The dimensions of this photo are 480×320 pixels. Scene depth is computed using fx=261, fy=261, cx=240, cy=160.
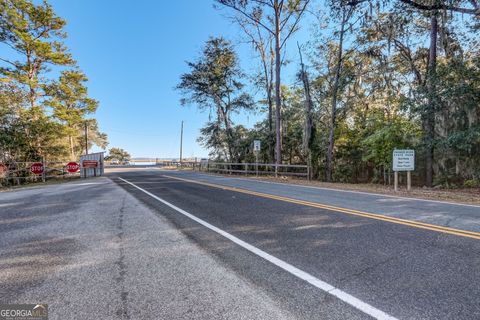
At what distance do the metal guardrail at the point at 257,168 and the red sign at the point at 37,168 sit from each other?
41.0ft

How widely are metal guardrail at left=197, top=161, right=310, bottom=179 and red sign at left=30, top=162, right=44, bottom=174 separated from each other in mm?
12487

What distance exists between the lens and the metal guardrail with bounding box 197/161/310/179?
16.1 meters

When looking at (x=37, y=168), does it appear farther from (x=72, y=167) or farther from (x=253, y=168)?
(x=253, y=168)

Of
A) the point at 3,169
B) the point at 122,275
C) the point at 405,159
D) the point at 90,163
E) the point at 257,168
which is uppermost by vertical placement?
the point at 405,159

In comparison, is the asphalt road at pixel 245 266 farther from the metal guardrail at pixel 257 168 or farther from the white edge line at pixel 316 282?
the metal guardrail at pixel 257 168

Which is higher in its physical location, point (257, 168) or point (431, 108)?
point (431, 108)

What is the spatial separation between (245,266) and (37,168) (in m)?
19.6

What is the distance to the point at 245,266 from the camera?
2.79m

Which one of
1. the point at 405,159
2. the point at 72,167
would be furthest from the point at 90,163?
the point at 405,159

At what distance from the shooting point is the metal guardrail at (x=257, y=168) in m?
16.1

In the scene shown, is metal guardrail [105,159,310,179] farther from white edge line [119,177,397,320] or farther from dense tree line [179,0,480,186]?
white edge line [119,177,397,320]

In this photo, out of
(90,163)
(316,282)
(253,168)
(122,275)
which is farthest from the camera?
(253,168)

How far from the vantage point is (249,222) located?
4.59 meters

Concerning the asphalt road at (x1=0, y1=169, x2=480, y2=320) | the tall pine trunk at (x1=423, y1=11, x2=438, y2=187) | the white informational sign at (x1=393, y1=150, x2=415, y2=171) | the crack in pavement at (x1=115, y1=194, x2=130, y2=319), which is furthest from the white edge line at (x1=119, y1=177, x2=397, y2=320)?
the tall pine trunk at (x1=423, y1=11, x2=438, y2=187)
